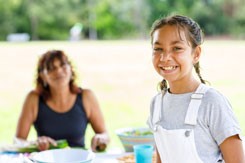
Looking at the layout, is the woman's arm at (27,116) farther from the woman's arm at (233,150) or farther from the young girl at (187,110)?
the woman's arm at (233,150)

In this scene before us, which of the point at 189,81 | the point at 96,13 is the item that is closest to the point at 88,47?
the point at 96,13

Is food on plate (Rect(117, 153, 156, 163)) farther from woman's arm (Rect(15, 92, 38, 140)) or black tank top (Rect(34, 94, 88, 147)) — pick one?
woman's arm (Rect(15, 92, 38, 140))

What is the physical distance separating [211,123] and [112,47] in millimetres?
12804

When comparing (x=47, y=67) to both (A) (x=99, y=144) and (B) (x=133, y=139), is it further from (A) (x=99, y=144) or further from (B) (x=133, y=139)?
(B) (x=133, y=139)

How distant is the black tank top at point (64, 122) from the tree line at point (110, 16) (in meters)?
6.05

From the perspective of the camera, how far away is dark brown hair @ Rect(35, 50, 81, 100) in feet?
7.37

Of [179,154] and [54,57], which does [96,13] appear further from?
[179,154]

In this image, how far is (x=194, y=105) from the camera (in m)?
1.25

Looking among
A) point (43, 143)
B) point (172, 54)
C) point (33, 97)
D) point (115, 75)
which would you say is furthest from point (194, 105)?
point (115, 75)

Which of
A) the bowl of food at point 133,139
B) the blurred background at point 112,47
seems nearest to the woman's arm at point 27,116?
the bowl of food at point 133,139

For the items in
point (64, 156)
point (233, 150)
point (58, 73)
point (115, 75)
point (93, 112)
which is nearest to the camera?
point (233, 150)

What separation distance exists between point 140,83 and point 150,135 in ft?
22.6

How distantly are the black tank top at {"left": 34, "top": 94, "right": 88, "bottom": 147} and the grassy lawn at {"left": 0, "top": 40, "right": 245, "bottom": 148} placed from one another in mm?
1729

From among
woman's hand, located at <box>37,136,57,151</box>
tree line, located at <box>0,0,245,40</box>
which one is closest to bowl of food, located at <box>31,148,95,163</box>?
woman's hand, located at <box>37,136,57,151</box>
